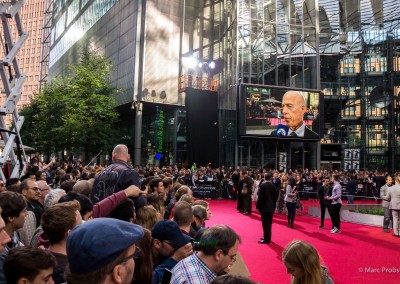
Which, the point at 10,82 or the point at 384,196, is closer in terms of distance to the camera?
the point at 10,82

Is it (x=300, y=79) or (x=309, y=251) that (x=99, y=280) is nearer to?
(x=309, y=251)

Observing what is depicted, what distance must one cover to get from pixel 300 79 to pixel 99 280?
3306cm

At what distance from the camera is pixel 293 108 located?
2955cm

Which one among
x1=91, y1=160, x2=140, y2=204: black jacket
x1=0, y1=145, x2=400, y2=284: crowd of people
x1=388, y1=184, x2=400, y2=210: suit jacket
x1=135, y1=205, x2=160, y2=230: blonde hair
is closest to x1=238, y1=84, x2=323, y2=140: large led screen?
x1=388, y1=184, x2=400, y2=210: suit jacket

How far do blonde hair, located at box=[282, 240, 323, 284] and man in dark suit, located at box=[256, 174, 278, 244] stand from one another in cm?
803

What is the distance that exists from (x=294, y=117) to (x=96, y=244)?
28671mm

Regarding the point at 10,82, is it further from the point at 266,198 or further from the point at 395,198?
the point at 395,198

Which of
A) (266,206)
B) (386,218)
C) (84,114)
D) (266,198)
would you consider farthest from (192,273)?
(84,114)

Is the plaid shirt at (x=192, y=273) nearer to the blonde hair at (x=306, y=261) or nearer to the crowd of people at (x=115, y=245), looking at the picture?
the crowd of people at (x=115, y=245)

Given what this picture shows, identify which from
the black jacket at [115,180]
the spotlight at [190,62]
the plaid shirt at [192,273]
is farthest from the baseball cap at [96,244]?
the spotlight at [190,62]

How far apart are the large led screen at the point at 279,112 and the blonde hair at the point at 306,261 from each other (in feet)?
79.9

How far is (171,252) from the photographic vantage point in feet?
11.5

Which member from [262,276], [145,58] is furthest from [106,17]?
[262,276]

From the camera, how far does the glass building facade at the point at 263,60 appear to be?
31.9 meters
